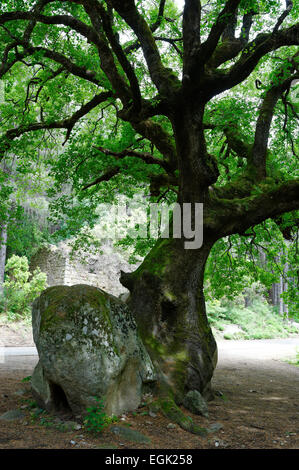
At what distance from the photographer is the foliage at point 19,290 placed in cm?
1688

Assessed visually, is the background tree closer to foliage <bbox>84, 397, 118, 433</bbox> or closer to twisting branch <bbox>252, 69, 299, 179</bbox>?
twisting branch <bbox>252, 69, 299, 179</bbox>

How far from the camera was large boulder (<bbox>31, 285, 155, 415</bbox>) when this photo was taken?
4344 mm

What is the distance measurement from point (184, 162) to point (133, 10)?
2337 millimetres

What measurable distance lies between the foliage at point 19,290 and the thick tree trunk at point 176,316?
38.3 feet

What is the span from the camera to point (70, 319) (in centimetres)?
454

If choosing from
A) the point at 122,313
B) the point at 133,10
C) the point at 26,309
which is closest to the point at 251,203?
the point at 122,313

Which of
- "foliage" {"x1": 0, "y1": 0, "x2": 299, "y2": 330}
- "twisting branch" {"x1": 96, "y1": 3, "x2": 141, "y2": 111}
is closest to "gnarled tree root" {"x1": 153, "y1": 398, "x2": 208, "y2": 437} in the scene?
"foliage" {"x1": 0, "y1": 0, "x2": 299, "y2": 330}

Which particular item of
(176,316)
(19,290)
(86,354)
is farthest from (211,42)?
(19,290)

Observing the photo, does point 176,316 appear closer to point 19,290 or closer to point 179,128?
point 179,128

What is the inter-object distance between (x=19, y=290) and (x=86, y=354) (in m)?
14.3

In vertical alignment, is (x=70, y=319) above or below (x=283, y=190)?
below

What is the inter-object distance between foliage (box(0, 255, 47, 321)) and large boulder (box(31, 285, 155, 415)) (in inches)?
490

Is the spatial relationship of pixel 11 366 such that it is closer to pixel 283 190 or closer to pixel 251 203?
pixel 251 203

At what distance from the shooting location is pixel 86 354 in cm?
437
